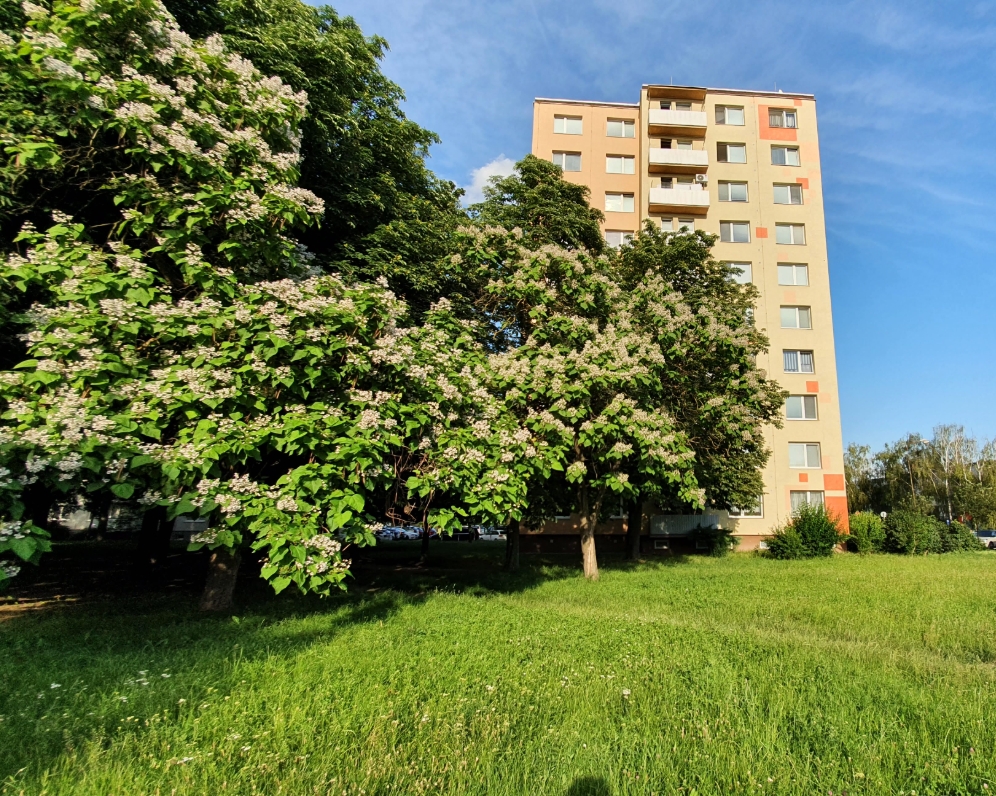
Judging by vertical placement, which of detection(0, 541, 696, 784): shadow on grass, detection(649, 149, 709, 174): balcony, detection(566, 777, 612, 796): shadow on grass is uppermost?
detection(649, 149, 709, 174): balcony

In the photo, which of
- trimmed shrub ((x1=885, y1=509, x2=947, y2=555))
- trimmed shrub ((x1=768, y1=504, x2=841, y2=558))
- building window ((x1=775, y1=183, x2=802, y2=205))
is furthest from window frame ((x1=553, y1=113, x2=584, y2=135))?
trimmed shrub ((x1=885, y1=509, x2=947, y2=555))

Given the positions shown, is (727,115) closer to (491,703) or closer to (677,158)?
(677,158)

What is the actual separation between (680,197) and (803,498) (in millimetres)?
17072

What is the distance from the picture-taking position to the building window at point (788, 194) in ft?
102

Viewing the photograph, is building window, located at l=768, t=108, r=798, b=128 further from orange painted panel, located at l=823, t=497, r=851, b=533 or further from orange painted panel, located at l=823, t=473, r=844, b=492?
orange painted panel, located at l=823, t=497, r=851, b=533

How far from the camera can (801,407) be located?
Result: 1133 inches

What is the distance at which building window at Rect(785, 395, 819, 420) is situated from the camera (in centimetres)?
2867

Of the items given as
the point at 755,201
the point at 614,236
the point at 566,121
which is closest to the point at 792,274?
the point at 755,201

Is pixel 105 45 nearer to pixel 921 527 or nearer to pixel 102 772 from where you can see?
pixel 102 772

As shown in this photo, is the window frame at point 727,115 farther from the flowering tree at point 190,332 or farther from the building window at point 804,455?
the flowering tree at point 190,332

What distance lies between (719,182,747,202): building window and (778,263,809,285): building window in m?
4.52

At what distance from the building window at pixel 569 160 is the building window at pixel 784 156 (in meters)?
11.1

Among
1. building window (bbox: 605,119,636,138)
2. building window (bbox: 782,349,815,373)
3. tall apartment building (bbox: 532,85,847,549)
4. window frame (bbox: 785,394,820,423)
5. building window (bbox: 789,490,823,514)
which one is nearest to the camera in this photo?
building window (bbox: 789,490,823,514)

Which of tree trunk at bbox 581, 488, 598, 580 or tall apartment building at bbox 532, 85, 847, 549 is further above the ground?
tall apartment building at bbox 532, 85, 847, 549
